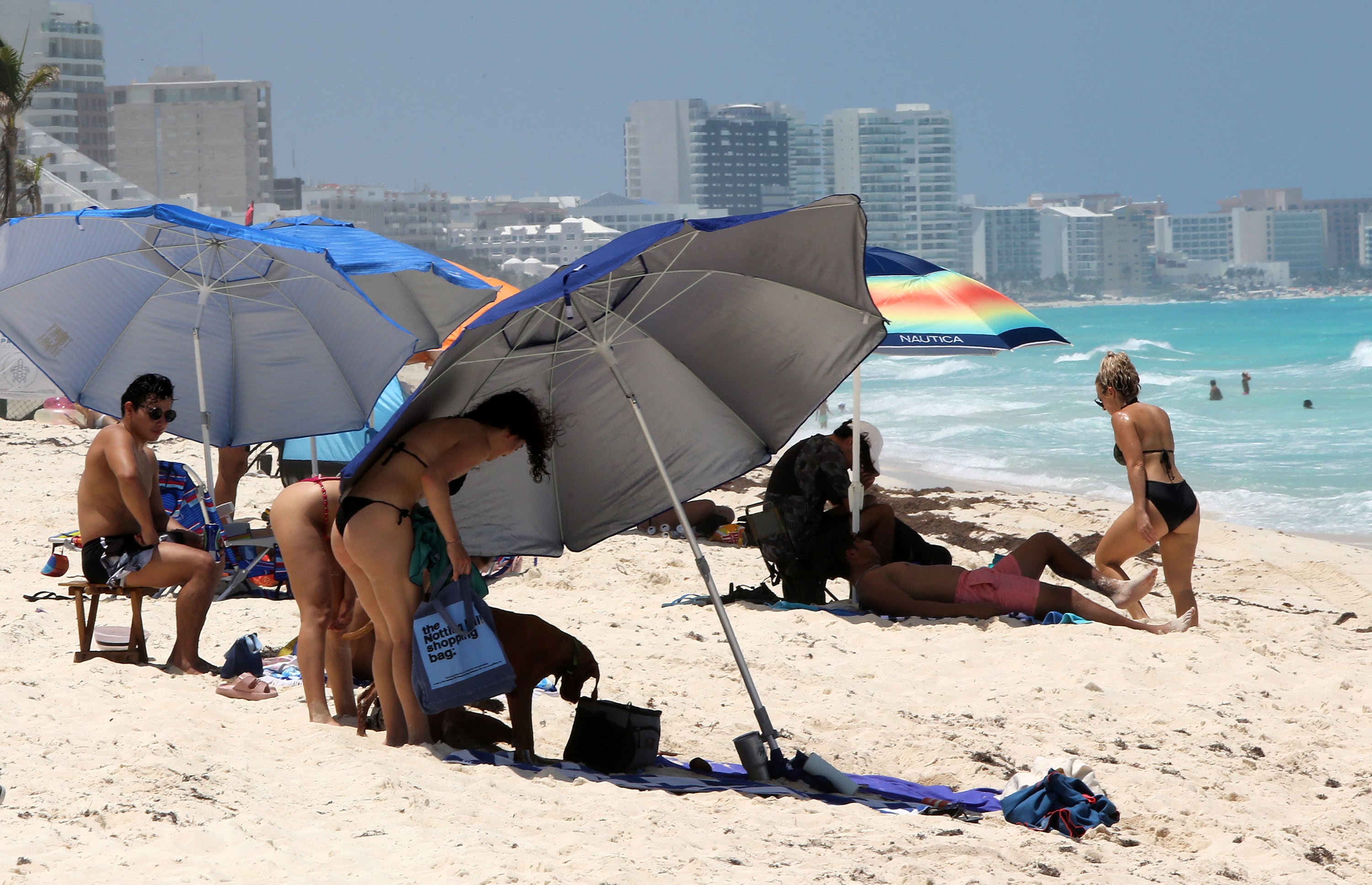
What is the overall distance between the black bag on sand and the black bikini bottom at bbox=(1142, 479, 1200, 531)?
328cm

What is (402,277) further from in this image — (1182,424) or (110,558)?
(1182,424)

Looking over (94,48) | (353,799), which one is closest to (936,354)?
(353,799)

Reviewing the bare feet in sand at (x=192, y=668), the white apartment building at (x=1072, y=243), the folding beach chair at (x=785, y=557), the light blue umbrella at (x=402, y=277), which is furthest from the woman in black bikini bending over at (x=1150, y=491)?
the white apartment building at (x=1072, y=243)

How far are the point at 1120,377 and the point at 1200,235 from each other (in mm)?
200896

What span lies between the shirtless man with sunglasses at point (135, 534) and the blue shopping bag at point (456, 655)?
1.76 meters

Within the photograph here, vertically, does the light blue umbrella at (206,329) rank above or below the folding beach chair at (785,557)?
above

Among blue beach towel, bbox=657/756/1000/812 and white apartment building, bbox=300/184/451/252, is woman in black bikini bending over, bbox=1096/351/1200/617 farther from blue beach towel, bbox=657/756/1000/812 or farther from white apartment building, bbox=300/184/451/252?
white apartment building, bbox=300/184/451/252

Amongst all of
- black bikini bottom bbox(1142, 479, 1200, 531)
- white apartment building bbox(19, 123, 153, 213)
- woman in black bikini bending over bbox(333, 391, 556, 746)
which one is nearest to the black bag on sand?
woman in black bikini bending over bbox(333, 391, 556, 746)

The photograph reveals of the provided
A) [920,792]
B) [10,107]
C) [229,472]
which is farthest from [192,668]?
[10,107]

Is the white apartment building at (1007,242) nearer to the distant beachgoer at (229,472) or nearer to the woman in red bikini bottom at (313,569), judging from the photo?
the distant beachgoer at (229,472)

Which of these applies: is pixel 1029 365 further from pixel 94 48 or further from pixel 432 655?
pixel 94 48

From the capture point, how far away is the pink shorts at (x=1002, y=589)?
6.06 m

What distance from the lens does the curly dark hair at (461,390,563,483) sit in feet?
12.6

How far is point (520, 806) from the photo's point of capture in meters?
3.38
